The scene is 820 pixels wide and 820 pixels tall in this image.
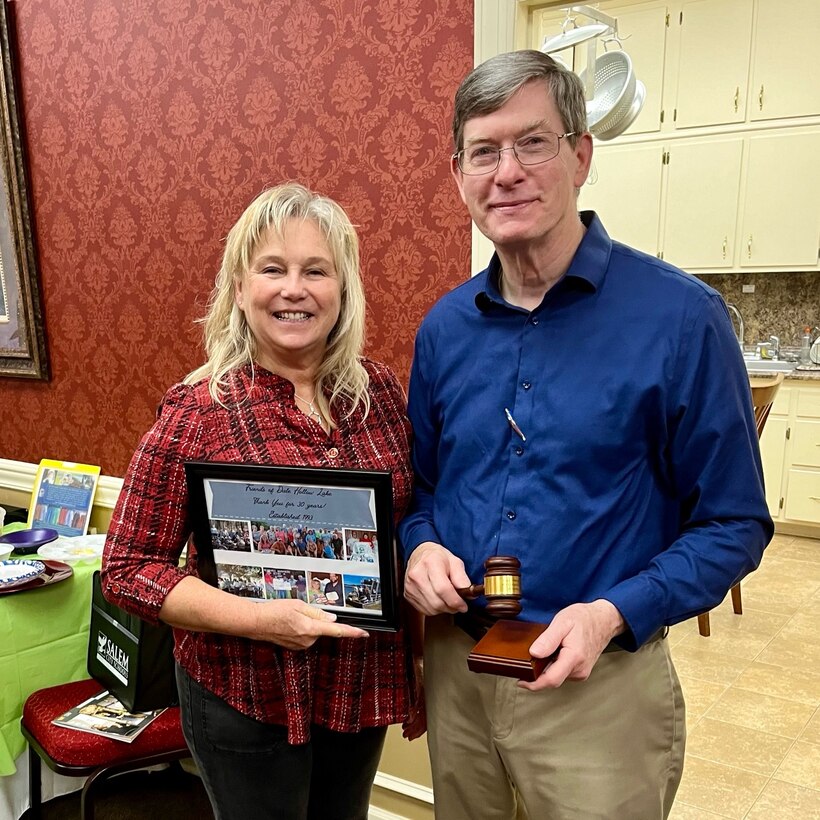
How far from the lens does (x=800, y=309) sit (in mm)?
5504

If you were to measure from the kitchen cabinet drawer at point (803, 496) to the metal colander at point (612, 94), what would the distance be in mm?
3142

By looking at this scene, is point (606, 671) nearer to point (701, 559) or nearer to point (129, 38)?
point (701, 559)

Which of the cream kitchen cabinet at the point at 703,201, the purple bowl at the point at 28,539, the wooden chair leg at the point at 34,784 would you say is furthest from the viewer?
the cream kitchen cabinet at the point at 703,201

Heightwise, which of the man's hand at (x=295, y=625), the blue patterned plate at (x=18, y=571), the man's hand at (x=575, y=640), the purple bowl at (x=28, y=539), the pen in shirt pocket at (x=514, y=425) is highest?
the pen in shirt pocket at (x=514, y=425)

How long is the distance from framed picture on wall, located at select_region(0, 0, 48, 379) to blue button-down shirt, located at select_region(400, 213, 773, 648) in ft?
6.81

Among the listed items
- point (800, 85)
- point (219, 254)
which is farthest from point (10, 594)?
point (800, 85)

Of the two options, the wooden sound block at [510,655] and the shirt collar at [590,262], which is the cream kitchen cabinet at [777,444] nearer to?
the shirt collar at [590,262]

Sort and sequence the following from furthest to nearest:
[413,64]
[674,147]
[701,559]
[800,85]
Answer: [674,147]
[800,85]
[413,64]
[701,559]

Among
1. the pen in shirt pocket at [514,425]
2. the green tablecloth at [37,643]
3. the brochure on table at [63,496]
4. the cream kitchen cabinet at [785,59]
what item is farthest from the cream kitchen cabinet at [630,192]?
the pen in shirt pocket at [514,425]

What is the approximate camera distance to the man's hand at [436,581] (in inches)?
44.7

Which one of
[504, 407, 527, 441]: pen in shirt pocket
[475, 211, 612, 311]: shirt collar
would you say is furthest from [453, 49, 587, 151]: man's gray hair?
[504, 407, 527, 441]: pen in shirt pocket

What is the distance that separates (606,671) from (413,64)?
143 cm

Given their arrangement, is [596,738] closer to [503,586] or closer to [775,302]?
[503,586]

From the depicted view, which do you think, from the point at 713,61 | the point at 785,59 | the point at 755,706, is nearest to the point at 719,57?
the point at 713,61
